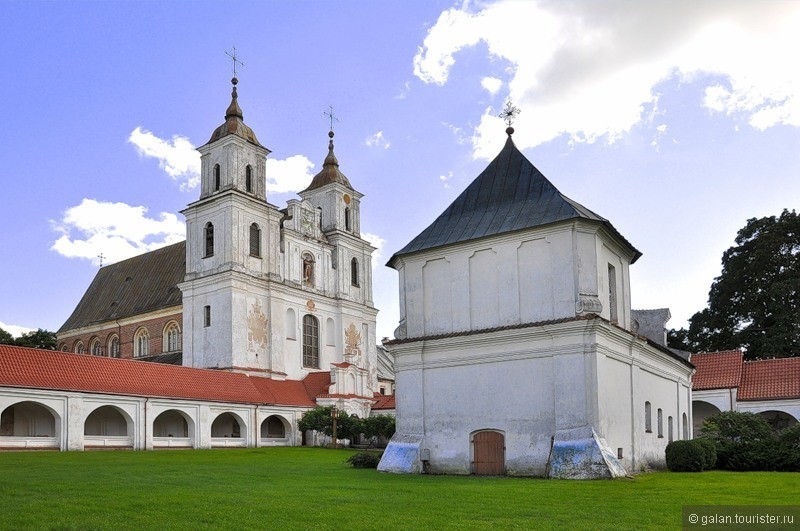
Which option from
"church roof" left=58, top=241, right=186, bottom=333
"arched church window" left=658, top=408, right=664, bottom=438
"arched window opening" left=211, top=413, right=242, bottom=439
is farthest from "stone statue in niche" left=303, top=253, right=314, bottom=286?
"arched church window" left=658, top=408, right=664, bottom=438

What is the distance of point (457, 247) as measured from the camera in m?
22.0

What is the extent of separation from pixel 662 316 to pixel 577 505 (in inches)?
962

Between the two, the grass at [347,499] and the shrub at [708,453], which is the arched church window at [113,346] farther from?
the shrub at [708,453]

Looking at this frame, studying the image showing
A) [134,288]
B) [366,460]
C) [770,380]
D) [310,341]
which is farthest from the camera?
[134,288]

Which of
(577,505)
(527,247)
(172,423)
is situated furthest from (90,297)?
(577,505)

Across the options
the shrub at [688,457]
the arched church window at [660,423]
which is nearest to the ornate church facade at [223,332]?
the arched church window at [660,423]

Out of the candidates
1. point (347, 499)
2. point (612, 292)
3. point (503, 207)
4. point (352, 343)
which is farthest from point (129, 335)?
point (347, 499)

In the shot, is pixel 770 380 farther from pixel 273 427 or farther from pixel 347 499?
pixel 347 499

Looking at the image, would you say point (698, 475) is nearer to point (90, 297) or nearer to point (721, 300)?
point (721, 300)

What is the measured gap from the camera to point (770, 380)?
37.8m

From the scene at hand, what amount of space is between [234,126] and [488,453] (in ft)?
112

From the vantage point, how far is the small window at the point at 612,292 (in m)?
21.9

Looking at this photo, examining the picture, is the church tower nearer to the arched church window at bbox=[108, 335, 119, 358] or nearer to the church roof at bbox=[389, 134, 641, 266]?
the arched church window at bbox=[108, 335, 119, 358]

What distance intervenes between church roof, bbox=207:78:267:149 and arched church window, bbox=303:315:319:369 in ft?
39.6
